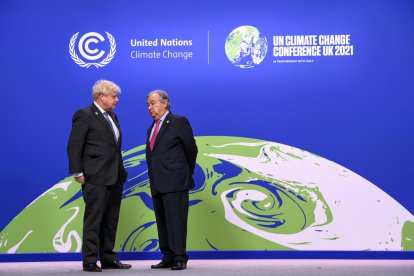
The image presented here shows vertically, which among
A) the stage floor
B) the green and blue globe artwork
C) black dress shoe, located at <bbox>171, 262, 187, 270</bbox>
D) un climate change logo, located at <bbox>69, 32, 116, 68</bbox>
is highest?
un climate change logo, located at <bbox>69, 32, 116, 68</bbox>

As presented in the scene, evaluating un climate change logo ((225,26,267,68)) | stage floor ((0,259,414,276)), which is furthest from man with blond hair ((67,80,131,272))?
un climate change logo ((225,26,267,68))

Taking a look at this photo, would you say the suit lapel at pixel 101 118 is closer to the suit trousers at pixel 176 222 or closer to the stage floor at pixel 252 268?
the suit trousers at pixel 176 222

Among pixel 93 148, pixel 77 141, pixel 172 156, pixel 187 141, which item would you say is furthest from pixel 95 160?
pixel 187 141

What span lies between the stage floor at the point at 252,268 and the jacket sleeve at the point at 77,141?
804 millimetres

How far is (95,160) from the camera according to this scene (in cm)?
505

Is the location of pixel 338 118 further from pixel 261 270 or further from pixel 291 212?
pixel 261 270

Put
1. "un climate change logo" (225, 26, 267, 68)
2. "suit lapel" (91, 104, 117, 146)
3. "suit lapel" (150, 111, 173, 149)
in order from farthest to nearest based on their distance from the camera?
"un climate change logo" (225, 26, 267, 68)
"suit lapel" (150, 111, 173, 149)
"suit lapel" (91, 104, 117, 146)

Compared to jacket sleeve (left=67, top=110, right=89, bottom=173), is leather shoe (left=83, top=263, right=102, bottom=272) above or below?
below

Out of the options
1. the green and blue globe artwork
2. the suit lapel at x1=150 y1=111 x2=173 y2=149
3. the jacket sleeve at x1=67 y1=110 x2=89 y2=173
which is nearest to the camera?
the jacket sleeve at x1=67 y1=110 x2=89 y2=173

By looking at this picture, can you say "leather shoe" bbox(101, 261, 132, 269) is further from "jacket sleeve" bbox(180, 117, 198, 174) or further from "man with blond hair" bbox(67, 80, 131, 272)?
"jacket sleeve" bbox(180, 117, 198, 174)

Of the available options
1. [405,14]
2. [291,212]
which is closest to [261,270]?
[291,212]

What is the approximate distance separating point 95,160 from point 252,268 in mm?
1481

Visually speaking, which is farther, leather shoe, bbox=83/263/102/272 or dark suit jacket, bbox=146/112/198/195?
dark suit jacket, bbox=146/112/198/195

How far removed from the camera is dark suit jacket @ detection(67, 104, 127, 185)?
4.99 meters
